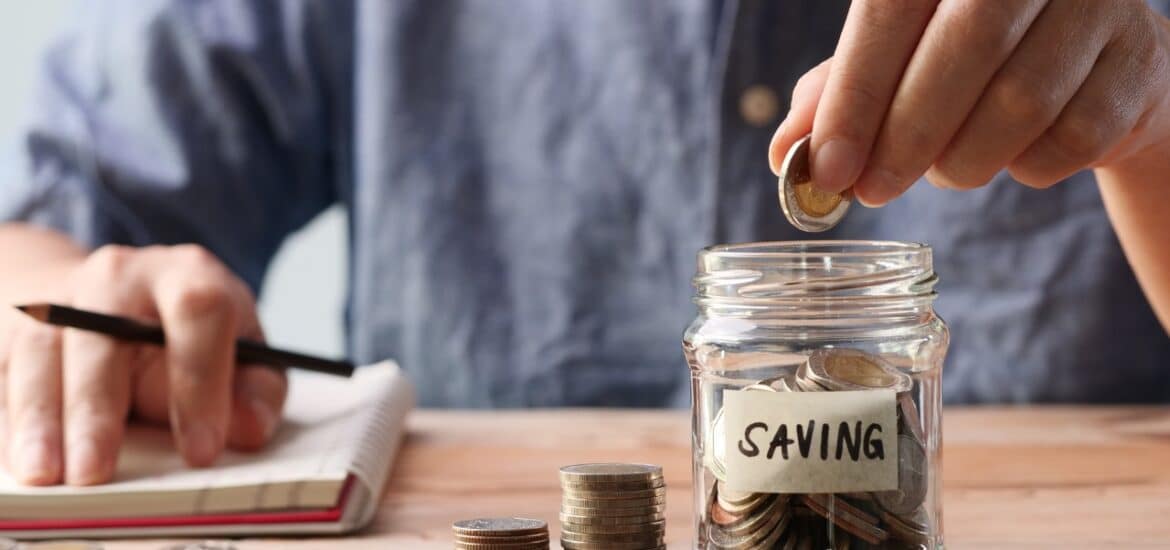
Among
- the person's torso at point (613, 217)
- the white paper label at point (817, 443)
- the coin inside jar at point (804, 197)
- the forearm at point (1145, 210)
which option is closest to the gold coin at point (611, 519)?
the white paper label at point (817, 443)

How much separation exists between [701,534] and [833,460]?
14 centimetres

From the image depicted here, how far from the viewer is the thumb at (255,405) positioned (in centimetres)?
118

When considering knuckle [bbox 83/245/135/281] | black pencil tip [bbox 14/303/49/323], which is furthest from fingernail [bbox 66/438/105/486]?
knuckle [bbox 83/245/135/281]

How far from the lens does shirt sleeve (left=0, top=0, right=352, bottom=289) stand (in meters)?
1.75

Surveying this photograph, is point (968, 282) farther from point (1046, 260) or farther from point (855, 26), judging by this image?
point (855, 26)

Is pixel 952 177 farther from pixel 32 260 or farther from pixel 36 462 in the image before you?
pixel 32 260

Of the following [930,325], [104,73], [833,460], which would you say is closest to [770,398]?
[833,460]

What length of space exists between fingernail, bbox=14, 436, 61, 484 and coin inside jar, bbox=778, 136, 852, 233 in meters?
0.68

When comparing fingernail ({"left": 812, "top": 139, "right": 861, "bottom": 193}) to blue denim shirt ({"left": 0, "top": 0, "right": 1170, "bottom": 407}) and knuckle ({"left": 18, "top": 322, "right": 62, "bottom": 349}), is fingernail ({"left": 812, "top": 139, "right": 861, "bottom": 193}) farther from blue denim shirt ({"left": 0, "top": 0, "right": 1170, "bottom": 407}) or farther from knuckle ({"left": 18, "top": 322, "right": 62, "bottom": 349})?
blue denim shirt ({"left": 0, "top": 0, "right": 1170, "bottom": 407})

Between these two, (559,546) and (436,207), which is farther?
(436,207)

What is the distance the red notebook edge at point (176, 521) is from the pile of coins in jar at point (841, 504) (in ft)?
1.19

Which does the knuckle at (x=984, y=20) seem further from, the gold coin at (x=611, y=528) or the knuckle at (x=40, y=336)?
the knuckle at (x=40, y=336)

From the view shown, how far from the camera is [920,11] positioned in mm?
770

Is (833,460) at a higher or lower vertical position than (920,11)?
lower
